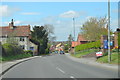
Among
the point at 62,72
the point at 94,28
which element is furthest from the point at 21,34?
the point at 62,72

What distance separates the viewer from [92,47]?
55938 mm

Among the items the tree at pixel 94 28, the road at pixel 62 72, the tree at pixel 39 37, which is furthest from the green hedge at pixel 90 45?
the road at pixel 62 72

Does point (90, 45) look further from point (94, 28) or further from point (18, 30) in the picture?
point (18, 30)

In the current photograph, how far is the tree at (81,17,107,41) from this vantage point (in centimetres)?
6554

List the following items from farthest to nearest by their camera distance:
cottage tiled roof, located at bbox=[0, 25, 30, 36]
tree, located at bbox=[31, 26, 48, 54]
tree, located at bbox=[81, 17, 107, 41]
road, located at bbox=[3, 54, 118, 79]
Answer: tree, located at bbox=[31, 26, 48, 54] < cottage tiled roof, located at bbox=[0, 25, 30, 36] < tree, located at bbox=[81, 17, 107, 41] < road, located at bbox=[3, 54, 118, 79]

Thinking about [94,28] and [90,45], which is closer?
[90,45]

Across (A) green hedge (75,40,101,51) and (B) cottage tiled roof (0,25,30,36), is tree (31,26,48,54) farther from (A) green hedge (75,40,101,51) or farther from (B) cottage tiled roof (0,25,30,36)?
(A) green hedge (75,40,101,51)

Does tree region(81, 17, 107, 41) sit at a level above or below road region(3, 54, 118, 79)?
above

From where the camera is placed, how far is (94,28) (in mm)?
66062

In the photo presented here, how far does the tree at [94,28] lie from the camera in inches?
2580

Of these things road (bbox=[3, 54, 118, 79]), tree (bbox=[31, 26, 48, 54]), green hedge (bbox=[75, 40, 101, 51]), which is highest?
tree (bbox=[31, 26, 48, 54])

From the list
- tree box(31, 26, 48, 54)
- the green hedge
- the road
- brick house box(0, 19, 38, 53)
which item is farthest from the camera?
tree box(31, 26, 48, 54)

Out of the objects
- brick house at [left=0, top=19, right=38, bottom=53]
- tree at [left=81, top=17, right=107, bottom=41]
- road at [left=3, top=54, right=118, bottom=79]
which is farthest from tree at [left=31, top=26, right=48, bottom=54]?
road at [left=3, top=54, right=118, bottom=79]

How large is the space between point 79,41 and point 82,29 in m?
26.4
